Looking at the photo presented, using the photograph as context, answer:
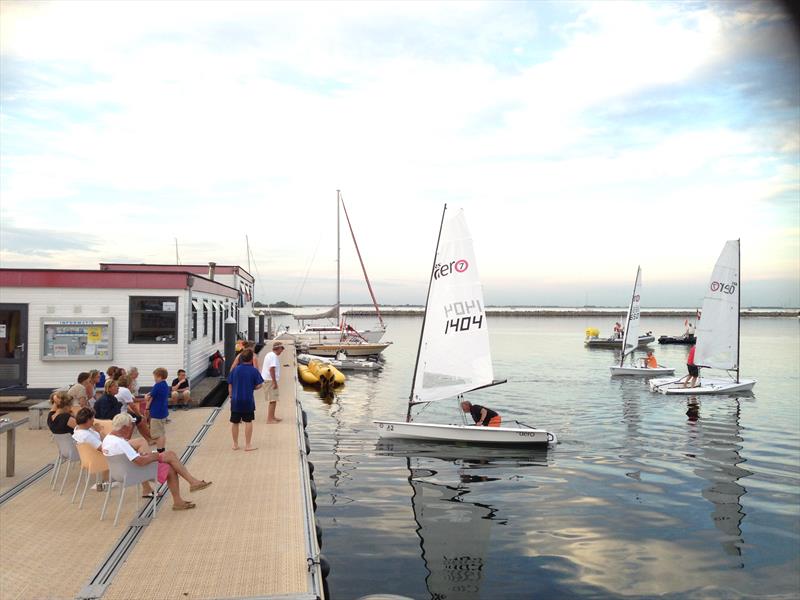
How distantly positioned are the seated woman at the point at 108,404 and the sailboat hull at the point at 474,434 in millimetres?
8178

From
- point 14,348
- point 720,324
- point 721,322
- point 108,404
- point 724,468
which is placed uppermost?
point 721,322

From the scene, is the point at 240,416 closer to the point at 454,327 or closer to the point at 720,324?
the point at 454,327

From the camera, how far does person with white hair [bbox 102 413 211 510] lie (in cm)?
768

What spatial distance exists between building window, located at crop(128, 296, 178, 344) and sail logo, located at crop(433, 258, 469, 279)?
7.97 metres

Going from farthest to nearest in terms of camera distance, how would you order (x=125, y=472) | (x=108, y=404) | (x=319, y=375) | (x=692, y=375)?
(x=319, y=375), (x=692, y=375), (x=108, y=404), (x=125, y=472)

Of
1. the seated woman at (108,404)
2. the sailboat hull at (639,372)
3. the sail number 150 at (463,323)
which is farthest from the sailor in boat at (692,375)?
the seated woman at (108,404)

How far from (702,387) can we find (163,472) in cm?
2829

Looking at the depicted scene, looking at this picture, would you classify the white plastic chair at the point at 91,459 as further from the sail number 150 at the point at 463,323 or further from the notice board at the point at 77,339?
the sail number 150 at the point at 463,323

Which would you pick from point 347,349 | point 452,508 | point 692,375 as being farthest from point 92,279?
A: point 347,349

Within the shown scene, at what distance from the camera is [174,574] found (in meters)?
6.27

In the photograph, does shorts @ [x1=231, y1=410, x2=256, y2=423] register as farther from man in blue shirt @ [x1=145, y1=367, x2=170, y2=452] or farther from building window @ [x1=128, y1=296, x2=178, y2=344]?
building window @ [x1=128, y1=296, x2=178, y2=344]

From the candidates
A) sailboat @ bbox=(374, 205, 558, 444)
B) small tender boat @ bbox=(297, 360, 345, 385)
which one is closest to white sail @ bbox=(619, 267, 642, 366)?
small tender boat @ bbox=(297, 360, 345, 385)

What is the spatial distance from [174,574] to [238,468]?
4.56 meters

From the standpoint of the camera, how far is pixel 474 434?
1717 centimetres
